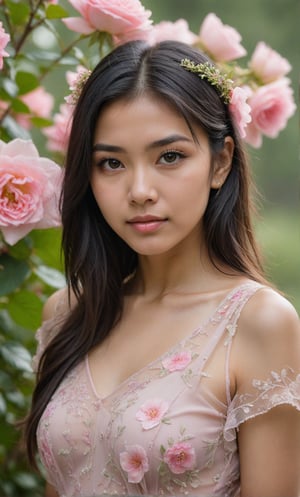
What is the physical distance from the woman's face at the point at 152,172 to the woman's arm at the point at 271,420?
0.26 m

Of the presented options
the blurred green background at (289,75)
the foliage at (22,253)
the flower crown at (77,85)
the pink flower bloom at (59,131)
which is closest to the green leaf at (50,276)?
the foliage at (22,253)

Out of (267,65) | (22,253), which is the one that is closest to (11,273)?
(22,253)

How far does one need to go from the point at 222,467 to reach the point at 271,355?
9.9 inches

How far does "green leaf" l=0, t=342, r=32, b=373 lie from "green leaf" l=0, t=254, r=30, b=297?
0.89 feet

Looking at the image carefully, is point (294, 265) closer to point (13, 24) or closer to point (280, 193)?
point (280, 193)

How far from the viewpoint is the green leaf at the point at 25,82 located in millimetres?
2488

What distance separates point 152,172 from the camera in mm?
1933

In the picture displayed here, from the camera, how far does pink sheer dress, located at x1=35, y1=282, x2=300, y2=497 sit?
6.20 feet

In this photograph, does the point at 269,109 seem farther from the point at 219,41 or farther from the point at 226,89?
the point at 226,89

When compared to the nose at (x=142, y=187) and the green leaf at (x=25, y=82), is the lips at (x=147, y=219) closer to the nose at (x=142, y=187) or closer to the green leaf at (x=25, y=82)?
the nose at (x=142, y=187)

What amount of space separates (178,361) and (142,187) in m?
0.37

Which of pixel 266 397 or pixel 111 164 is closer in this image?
pixel 266 397

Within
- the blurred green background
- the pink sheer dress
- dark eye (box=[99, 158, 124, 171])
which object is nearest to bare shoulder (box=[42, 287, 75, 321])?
the pink sheer dress

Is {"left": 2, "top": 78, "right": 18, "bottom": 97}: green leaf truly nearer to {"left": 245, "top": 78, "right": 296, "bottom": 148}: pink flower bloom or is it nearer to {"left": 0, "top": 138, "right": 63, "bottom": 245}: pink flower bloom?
{"left": 0, "top": 138, "right": 63, "bottom": 245}: pink flower bloom
